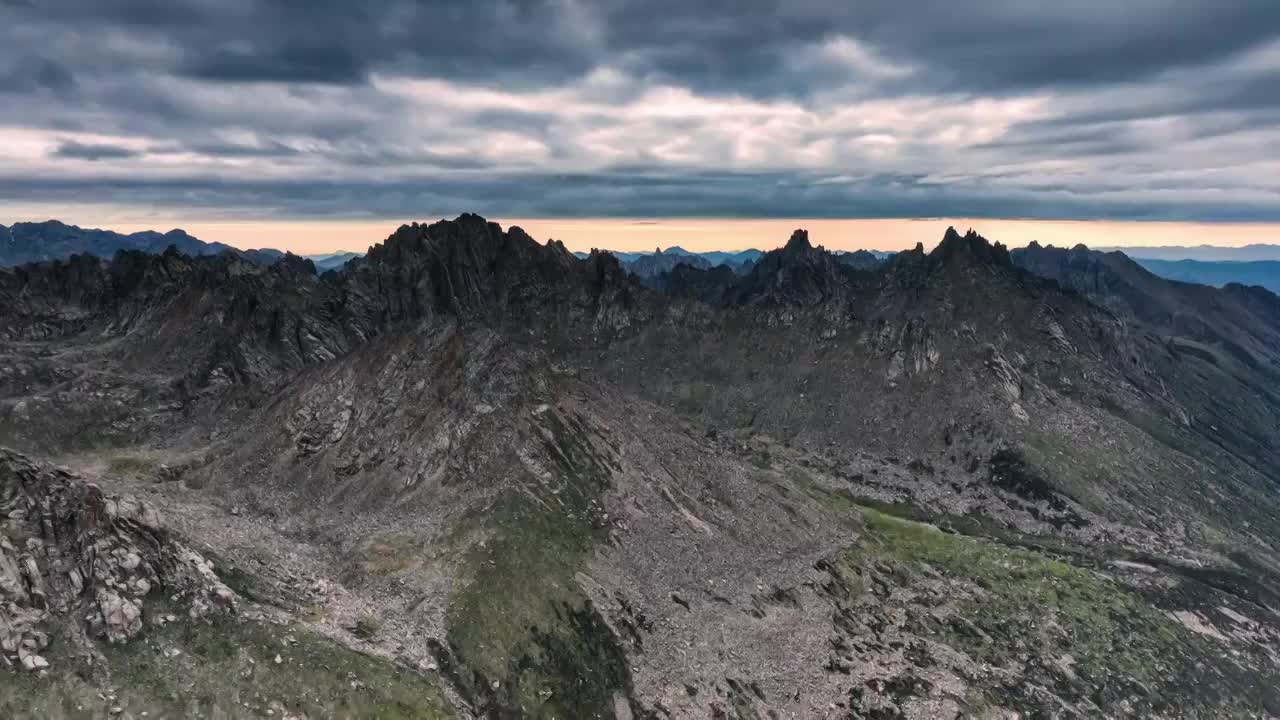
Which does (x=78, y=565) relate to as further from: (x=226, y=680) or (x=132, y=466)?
(x=132, y=466)

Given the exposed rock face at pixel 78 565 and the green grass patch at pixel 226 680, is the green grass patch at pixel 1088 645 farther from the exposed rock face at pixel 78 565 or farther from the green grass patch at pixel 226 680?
the exposed rock face at pixel 78 565

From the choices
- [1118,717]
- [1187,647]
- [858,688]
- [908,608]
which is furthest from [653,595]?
[1187,647]

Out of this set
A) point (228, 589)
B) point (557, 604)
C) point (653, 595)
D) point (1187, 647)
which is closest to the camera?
point (228, 589)

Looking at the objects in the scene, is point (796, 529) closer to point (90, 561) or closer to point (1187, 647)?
point (1187, 647)

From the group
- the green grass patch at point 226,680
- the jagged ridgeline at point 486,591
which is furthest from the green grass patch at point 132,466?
the green grass patch at point 226,680

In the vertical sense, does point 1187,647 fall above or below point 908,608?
Answer: below

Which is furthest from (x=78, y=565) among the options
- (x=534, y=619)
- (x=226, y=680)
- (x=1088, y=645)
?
(x=1088, y=645)

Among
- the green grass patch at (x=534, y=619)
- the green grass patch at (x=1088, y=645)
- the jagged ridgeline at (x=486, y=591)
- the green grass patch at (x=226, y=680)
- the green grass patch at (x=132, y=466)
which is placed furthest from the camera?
the green grass patch at (x=132, y=466)

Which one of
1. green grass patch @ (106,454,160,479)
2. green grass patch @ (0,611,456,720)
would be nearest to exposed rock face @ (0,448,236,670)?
green grass patch @ (0,611,456,720)
